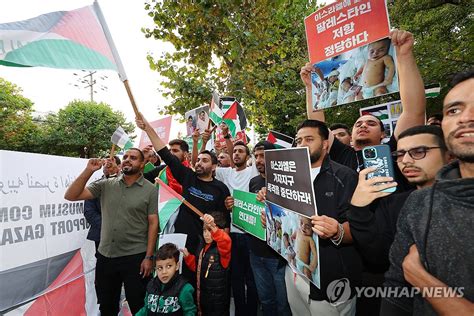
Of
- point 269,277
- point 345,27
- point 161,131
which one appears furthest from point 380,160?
point 161,131

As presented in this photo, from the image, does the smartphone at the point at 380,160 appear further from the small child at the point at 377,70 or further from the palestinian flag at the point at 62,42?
the palestinian flag at the point at 62,42

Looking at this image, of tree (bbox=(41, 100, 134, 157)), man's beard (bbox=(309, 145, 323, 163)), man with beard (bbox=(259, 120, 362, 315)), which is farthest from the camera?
tree (bbox=(41, 100, 134, 157))

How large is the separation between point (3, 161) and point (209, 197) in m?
2.16

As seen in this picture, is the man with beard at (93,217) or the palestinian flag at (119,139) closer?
the man with beard at (93,217)

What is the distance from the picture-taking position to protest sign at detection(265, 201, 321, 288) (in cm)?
180

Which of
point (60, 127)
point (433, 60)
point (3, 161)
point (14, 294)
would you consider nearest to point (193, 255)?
point (14, 294)

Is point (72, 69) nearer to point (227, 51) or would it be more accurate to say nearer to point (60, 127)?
point (227, 51)

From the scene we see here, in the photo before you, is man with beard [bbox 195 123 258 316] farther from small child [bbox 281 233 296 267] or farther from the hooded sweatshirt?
the hooded sweatshirt

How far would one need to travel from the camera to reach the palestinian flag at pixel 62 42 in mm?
2156

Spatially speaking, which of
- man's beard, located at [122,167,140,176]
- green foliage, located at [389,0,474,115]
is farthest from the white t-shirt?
green foliage, located at [389,0,474,115]

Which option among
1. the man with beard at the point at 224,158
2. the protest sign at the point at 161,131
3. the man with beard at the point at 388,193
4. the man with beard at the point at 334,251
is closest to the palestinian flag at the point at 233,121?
the man with beard at the point at 224,158

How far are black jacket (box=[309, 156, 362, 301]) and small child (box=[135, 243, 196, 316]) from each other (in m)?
1.26

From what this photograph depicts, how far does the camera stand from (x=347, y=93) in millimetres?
2697

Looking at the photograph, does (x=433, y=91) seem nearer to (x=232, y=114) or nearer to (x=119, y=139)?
(x=232, y=114)
